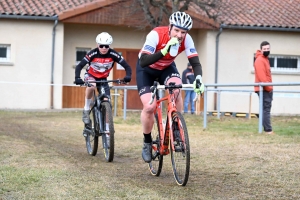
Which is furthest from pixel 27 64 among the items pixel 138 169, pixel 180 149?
pixel 180 149

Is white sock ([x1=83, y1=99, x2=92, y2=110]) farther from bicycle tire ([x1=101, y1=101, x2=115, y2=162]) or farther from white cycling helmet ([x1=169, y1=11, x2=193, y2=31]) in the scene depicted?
white cycling helmet ([x1=169, y1=11, x2=193, y2=31])

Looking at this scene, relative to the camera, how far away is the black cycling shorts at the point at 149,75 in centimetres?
830

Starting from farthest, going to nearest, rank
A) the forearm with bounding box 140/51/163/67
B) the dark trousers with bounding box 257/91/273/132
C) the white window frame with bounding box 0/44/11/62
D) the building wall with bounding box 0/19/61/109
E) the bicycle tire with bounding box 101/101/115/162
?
the white window frame with bounding box 0/44/11/62 → the building wall with bounding box 0/19/61/109 → the dark trousers with bounding box 257/91/273/132 → the bicycle tire with bounding box 101/101/115/162 → the forearm with bounding box 140/51/163/67

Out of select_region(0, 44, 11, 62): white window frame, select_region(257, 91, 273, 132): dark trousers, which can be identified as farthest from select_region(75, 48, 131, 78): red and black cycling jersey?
select_region(0, 44, 11, 62): white window frame

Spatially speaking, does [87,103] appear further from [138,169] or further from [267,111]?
[267,111]

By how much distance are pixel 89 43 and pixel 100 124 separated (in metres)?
17.7

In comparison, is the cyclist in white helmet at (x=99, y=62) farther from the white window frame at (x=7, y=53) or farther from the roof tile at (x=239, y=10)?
the white window frame at (x=7, y=53)

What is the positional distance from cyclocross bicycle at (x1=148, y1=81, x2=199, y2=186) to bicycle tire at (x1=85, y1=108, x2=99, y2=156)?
2.06 m

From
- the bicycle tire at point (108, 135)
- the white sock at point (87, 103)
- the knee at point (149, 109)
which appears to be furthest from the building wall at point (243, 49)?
the knee at point (149, 109)

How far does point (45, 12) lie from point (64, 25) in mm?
1360

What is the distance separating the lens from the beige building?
86.0ft

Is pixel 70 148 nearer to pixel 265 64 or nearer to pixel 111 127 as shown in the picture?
pixel 111 127

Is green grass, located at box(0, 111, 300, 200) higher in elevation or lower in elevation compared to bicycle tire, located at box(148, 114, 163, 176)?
lower

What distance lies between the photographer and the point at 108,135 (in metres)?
10.1
